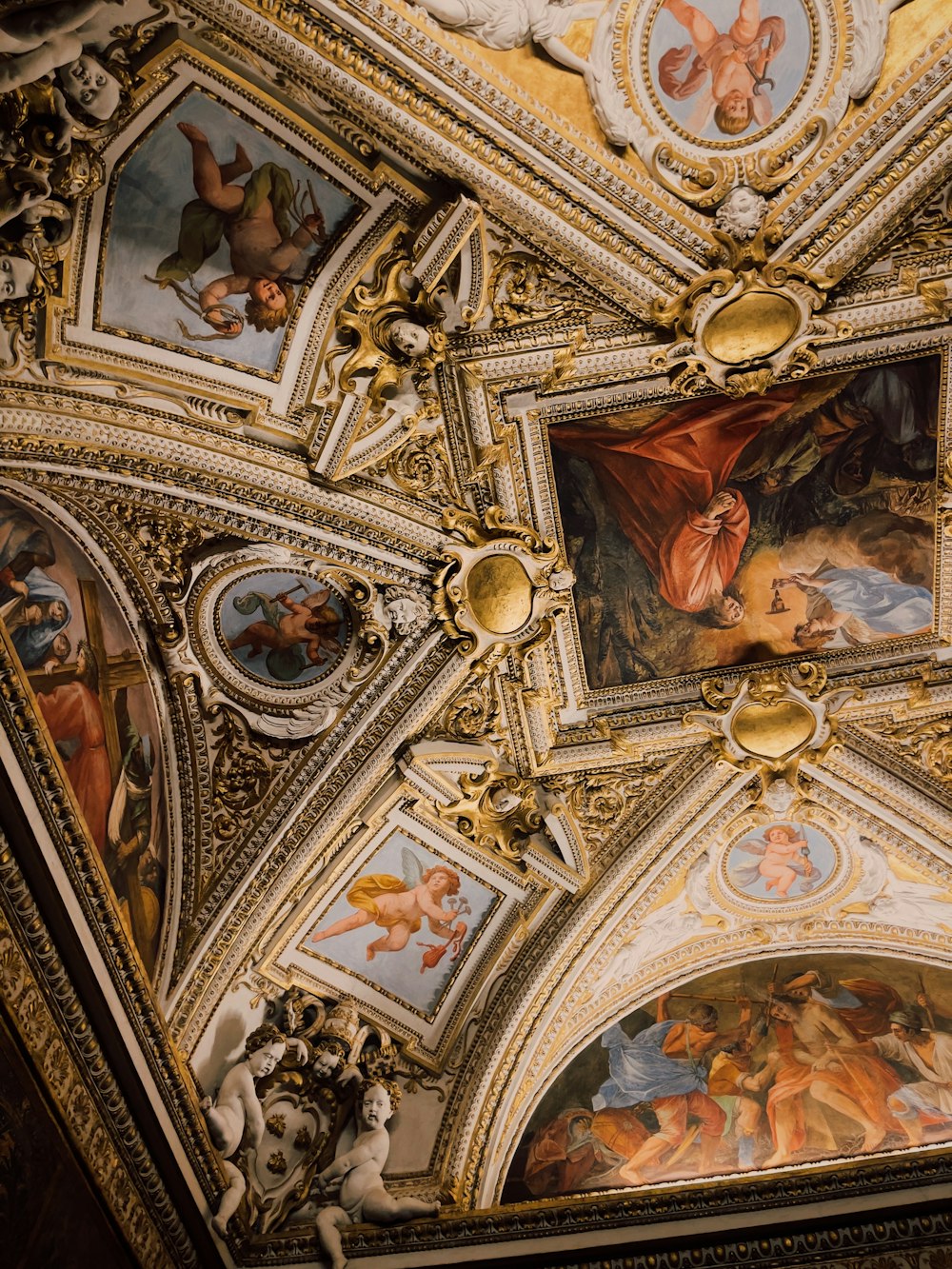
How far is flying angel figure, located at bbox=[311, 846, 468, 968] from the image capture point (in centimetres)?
1015

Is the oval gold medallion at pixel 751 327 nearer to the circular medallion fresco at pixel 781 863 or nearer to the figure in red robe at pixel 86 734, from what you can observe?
the circular medallion fresco at pixel 781 863

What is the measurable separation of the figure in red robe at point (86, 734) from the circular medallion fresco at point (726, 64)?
5.42 metres

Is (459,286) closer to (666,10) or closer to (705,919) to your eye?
(666,10)

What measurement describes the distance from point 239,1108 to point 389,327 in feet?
19.4

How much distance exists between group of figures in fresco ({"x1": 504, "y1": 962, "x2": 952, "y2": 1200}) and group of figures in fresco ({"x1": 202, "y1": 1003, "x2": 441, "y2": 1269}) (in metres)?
1.67

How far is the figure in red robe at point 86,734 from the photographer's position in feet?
24.9

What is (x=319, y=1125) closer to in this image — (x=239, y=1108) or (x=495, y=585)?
(x=239, y=1108)

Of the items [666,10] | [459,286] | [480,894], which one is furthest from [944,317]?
[480,894]

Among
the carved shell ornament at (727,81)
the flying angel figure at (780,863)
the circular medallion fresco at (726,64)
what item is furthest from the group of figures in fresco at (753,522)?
the circular medallion fresco at (726,64)

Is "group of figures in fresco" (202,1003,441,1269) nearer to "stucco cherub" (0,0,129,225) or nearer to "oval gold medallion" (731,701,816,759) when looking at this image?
"oval gold medallion" (731,701,816,759)

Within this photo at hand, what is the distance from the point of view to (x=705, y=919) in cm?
1148

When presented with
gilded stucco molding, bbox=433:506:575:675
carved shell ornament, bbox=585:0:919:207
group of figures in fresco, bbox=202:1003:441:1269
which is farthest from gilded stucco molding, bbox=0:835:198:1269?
carved shell ornament, bbox=585:0:919:207

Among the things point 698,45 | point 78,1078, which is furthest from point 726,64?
point 78,1078

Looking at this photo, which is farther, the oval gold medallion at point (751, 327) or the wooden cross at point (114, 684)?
the oval gold medallion at point (751, 327)
